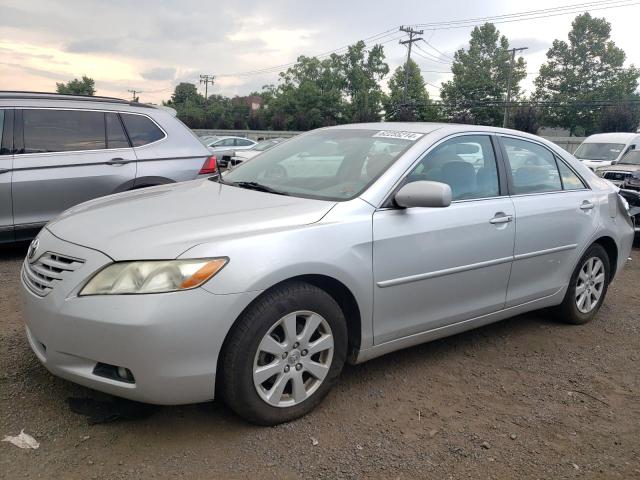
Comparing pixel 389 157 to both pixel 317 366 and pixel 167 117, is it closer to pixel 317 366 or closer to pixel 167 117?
pixel 317 366

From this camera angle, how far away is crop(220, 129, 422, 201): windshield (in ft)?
10.9

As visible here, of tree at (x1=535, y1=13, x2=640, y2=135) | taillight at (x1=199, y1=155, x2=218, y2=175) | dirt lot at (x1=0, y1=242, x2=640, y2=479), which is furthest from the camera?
tree at (x1=535, y1=13, x2=640, y2=135)

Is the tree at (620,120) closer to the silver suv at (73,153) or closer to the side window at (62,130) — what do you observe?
the silver suv at (73,153)

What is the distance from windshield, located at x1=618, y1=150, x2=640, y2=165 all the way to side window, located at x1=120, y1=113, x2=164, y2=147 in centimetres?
960

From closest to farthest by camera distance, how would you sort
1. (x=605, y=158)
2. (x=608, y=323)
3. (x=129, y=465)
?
(x=129, y=465)
(x=608, y=323)
(x=605, y=158)

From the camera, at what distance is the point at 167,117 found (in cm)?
659

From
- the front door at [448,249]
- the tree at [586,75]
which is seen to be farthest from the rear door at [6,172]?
the tree at [586,75]

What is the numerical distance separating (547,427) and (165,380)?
6.60 feet

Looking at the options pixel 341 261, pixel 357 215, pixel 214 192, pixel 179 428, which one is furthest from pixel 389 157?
pixel 179 428

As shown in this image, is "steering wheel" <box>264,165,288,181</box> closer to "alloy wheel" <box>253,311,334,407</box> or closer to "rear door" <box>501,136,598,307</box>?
"alloy wheel" <box>253,311,334,407</box>

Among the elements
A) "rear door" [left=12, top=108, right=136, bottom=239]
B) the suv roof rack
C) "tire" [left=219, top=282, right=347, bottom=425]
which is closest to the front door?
"tire" [left=219, top=282, right=347, bottom=425]

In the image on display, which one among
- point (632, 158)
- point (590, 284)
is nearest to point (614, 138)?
point (632, 158)

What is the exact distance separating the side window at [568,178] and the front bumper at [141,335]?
2955 millimetres

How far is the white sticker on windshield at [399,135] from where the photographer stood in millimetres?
3606
